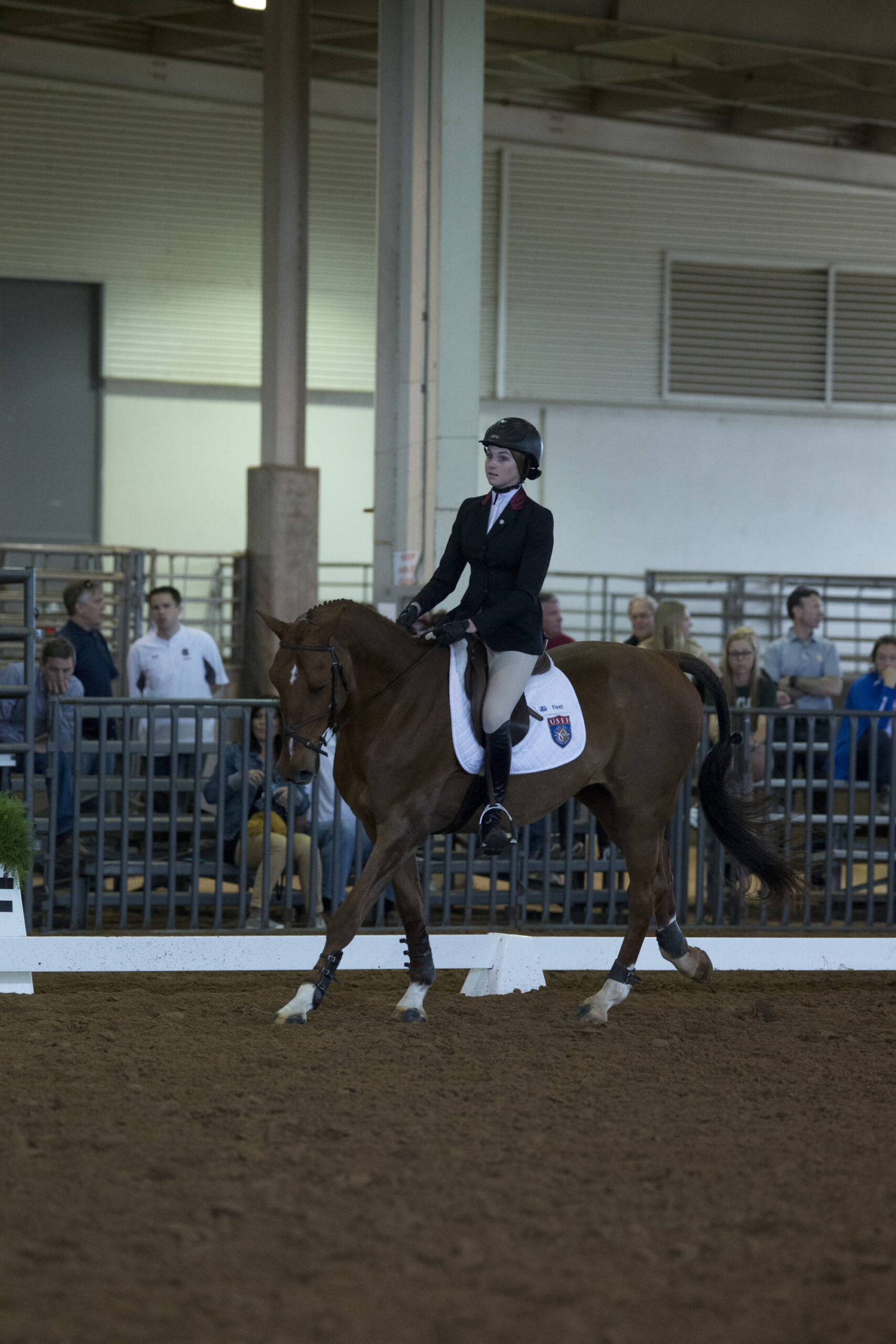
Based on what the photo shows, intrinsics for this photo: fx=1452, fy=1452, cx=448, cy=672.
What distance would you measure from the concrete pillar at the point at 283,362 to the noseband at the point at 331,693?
827cm

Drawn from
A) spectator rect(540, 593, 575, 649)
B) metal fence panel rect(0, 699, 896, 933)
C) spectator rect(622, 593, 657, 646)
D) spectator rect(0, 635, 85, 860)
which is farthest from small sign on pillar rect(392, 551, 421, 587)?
spectator rect(0, 635, 85, 860)

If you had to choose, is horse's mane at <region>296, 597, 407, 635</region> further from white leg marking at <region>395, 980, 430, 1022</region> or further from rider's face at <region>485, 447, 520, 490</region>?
white leg marking at <region>395, 980, 430, 1022</region>

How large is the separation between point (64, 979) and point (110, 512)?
1081 centimetres

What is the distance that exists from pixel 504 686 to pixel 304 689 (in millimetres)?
801

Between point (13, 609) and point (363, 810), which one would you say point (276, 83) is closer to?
point (13, 609)

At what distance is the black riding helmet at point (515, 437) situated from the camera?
5613 millimetres

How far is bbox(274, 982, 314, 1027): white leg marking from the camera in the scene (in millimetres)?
5461

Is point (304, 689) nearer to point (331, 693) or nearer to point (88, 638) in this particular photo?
point (331, 693)

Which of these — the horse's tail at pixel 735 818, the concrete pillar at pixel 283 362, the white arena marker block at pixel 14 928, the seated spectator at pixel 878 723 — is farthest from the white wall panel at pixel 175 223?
the horse's tail at pixel 735 818

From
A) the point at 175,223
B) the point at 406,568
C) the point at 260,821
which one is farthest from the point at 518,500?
the point at 175,223

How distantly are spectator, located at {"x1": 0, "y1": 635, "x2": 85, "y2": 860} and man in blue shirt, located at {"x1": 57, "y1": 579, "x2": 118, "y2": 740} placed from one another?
1004 millimetres

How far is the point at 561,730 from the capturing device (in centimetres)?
592

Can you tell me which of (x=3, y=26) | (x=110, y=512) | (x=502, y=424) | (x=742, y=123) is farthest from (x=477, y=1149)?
(x=742, y=123)

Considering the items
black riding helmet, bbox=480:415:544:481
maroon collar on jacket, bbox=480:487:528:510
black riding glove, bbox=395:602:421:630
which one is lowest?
black riding glove, bbox=395:602:421:630
